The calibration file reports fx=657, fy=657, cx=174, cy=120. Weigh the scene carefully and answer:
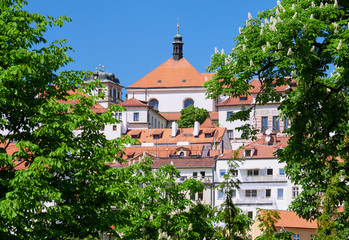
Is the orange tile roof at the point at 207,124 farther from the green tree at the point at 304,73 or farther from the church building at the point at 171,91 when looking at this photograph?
the green tree at the point at 304,73

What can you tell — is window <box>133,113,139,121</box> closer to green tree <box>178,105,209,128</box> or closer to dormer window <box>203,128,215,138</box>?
green tree <box>178,105,209,128</box>

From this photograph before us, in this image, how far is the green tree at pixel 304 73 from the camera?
50.4 ft

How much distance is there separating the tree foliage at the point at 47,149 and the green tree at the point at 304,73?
12.3 ft

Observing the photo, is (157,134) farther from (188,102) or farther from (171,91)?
(171,91)

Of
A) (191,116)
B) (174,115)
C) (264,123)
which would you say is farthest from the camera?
(174,115)

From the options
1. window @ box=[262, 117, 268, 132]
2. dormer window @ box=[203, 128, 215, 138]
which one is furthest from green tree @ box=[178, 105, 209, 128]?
dormer window @ box=[203, 128, 215, 138]

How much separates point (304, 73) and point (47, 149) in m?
6.77

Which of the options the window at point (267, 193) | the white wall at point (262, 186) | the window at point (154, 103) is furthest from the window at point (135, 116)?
the window at point (267, 193)

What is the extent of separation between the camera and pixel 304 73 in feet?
52.9

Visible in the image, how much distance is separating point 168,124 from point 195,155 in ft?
150

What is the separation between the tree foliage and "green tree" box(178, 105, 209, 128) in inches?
3725

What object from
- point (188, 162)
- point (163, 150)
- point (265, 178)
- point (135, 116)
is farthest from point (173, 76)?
point (265, 178)

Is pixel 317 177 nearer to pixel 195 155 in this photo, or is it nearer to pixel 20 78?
pixel 20 78

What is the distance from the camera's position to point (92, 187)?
17.3 meters
